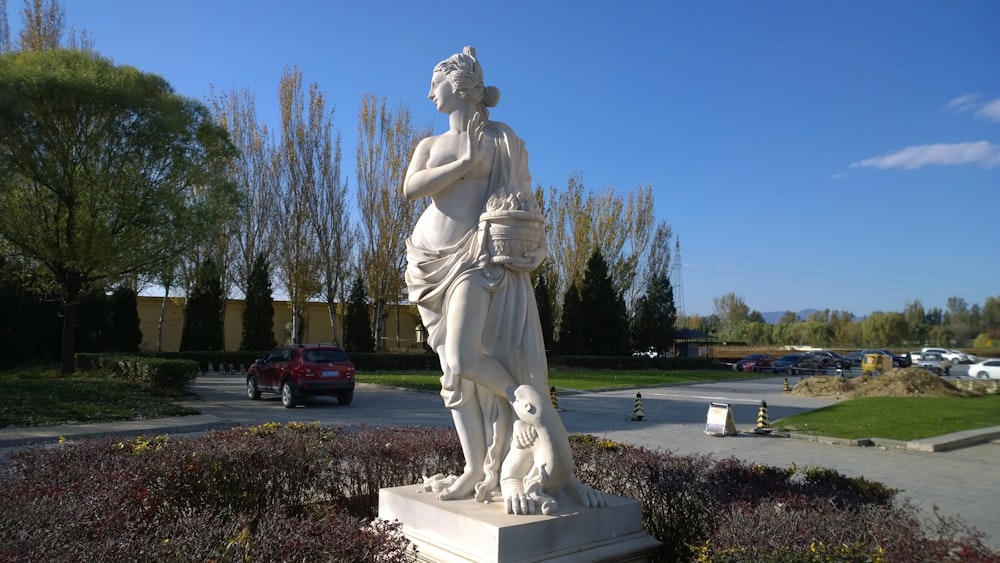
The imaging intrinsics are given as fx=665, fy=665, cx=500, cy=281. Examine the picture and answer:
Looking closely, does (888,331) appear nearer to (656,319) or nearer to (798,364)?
(798,364)

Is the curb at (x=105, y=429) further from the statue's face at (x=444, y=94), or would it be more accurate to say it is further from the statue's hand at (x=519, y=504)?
the statue's hand at (x=519, y=504)

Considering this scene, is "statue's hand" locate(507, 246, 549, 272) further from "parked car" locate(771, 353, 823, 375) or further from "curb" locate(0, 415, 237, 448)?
"parked car" locate(771, 353, 823, 375)

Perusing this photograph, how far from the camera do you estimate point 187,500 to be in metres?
4.47

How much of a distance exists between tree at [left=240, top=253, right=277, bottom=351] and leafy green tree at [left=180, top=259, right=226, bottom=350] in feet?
4.31

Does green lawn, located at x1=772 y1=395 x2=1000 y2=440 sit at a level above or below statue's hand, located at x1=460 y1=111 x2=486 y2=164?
below

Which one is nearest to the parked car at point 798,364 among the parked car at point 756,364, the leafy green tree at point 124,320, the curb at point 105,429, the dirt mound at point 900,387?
the parked car at point 756,364

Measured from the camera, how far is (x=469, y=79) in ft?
13.6

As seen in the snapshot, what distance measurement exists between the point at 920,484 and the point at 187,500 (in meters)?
8.57

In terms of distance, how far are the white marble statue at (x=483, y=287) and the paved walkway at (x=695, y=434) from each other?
3386mm

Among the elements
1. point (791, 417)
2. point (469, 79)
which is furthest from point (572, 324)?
point (469, 79)

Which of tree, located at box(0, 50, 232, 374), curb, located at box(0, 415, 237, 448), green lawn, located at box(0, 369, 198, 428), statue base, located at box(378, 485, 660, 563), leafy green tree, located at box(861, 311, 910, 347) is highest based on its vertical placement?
tree, located at box(0, 50, 232, 374)

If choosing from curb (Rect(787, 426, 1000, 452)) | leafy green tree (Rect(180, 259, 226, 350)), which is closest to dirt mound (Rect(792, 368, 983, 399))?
curb (Rect(787, 426, 1000, 452))

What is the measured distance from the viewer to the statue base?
10.7ft

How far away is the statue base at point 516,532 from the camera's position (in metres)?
3.26
